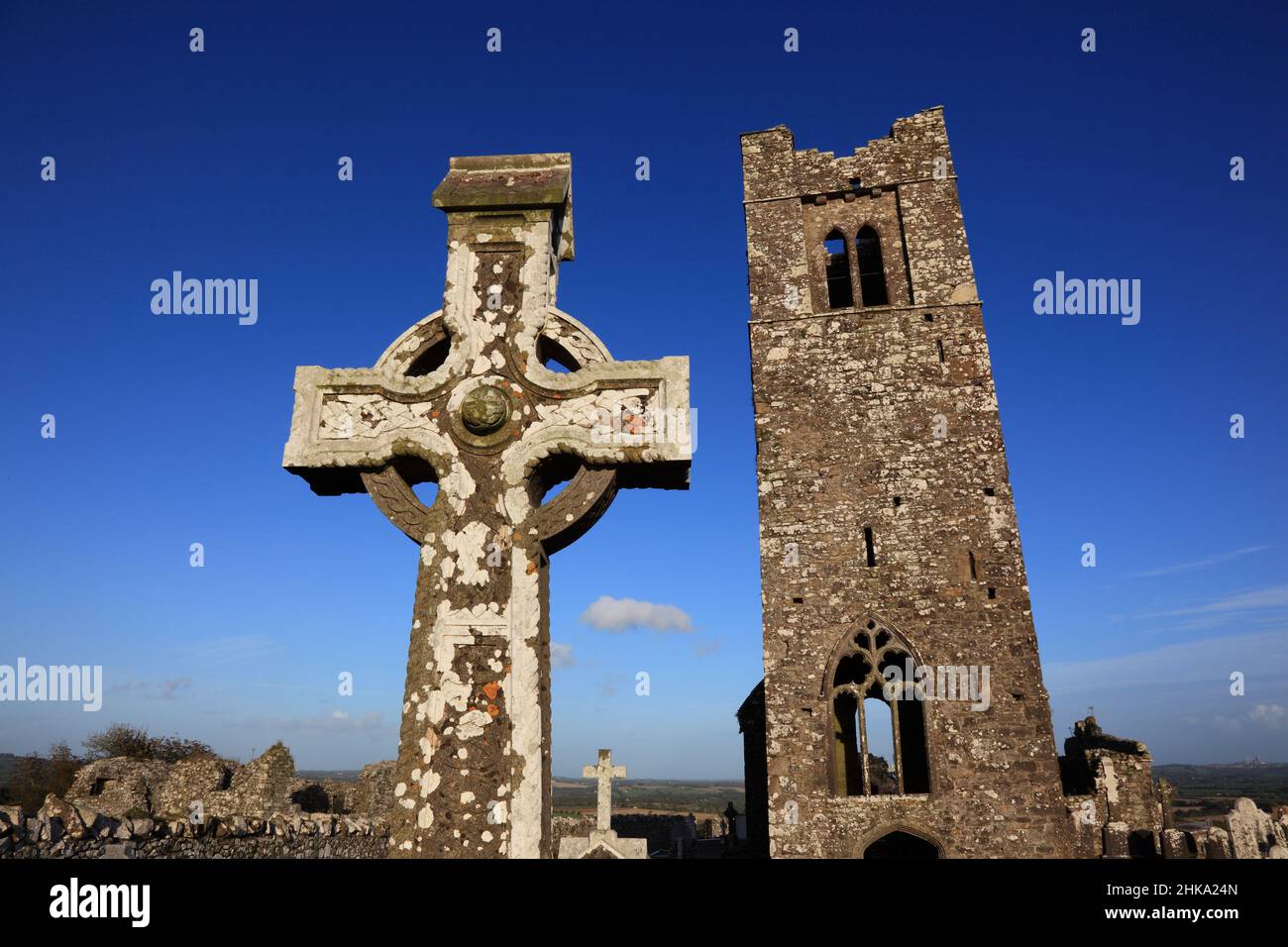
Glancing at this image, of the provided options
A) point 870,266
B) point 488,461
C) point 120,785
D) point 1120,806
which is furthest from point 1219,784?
point 488,461

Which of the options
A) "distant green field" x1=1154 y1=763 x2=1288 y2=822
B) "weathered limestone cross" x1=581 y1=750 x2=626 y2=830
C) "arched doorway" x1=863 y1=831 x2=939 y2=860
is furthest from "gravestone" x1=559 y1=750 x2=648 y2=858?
"distant green field" x1=1154 y1=763 x2=1288 y2=822

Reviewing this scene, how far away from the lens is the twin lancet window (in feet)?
60.7

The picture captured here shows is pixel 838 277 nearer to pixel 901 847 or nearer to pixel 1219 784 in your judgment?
pixel 901 847

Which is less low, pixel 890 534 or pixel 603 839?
pixel 890 534

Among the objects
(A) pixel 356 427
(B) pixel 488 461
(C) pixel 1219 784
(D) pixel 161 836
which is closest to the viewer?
(B) pixel 488 461

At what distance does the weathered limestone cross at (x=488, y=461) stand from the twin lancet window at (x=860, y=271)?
15698mm

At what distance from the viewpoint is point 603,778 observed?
18.1 metres

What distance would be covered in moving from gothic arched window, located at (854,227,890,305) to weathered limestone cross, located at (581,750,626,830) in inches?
515

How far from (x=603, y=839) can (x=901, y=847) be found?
19.6ft

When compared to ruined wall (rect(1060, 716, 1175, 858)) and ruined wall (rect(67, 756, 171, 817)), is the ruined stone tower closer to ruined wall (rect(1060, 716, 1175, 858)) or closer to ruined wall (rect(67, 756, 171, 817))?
ruined wall (rect(1060, 716, 1175, 858))

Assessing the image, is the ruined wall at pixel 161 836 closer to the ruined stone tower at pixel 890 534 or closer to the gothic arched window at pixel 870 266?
the ruined stone tower at pixel 890 534

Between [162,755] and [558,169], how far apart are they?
34992 mm
